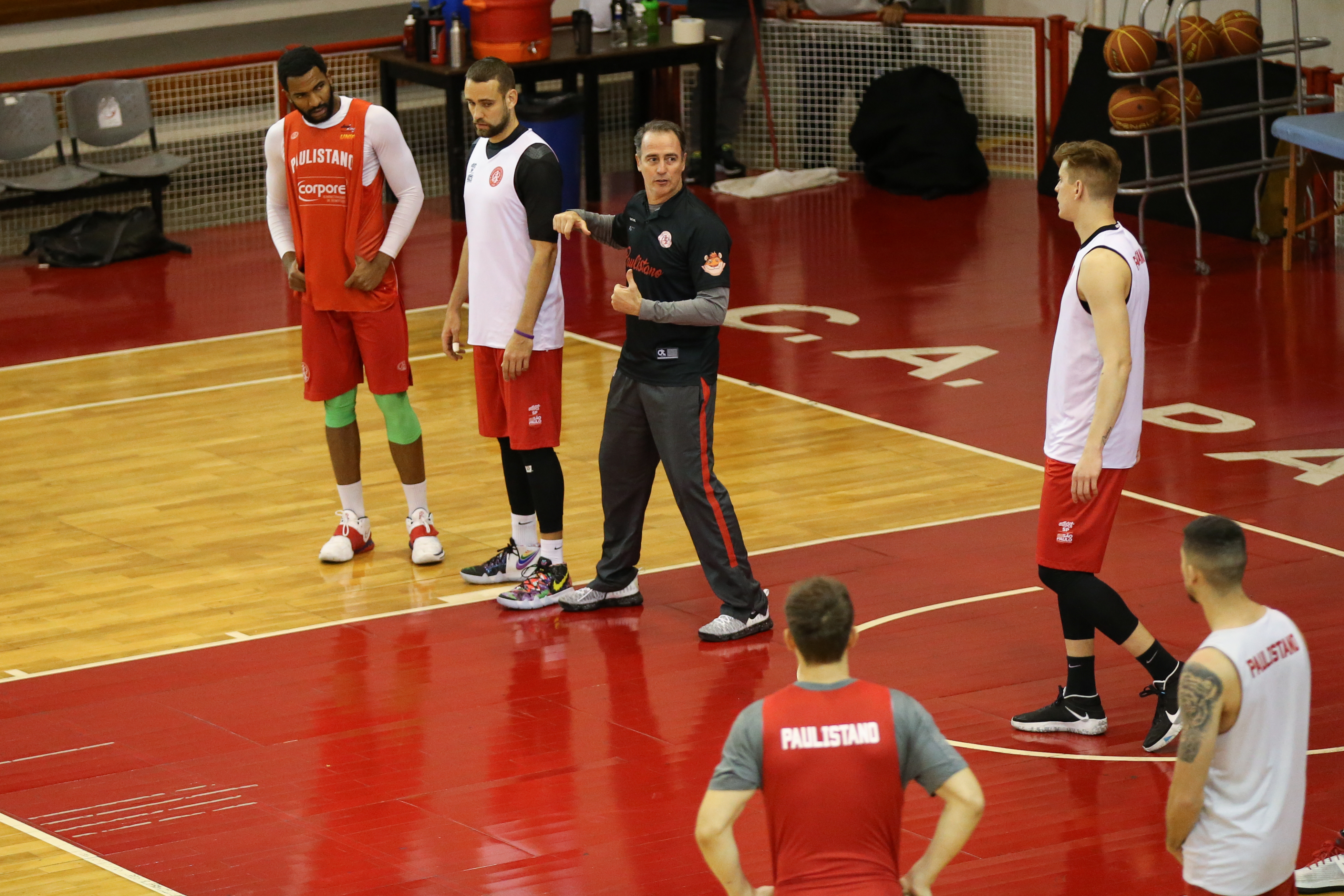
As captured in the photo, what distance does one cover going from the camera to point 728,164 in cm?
1839

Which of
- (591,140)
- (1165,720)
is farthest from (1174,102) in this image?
(1165,720)

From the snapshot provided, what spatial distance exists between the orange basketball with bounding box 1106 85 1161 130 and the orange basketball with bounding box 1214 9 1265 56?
711mm

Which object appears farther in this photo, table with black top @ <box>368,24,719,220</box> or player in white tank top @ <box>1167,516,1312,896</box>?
table with black top @ <box>368,24,719,220</box>

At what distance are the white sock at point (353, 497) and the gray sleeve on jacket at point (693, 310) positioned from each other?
7.47ft

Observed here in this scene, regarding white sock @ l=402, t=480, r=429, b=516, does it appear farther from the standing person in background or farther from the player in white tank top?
the standing person in background

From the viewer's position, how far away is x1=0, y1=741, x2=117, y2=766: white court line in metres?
7.14

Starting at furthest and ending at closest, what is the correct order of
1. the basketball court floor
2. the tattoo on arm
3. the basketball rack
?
the basketball rack → the basketball court floor → the tattoo on arm

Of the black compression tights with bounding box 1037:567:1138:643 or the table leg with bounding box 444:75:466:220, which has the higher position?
the table leg with bounding box 444:75:466:220

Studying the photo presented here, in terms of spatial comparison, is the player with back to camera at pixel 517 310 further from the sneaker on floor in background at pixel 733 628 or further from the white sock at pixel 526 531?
the sneaker on floor in background at pixel 733 628

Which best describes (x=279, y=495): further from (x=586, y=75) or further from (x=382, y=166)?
(x=586, y=75)

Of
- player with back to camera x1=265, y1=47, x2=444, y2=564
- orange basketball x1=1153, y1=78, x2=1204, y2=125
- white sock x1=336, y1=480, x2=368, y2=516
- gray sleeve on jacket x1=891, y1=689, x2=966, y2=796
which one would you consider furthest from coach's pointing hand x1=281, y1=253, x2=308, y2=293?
orange basketball x1=1153, y1=78, x2=1204, y2=125

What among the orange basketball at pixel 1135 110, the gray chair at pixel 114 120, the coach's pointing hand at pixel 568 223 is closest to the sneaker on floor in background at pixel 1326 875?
the coach's pointing hand at pixel 568 223

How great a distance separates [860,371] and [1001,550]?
11.0 feet

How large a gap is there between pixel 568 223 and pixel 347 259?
1.59m
